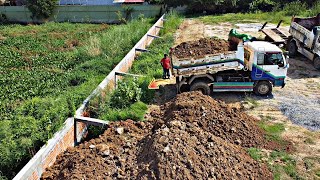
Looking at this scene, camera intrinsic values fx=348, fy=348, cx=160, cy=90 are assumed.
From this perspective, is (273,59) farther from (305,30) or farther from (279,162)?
(279,162)

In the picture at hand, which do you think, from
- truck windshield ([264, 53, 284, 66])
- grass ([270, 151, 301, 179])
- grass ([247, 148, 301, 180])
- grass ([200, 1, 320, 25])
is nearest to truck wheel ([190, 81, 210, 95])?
truck windshield ([264, 53, 284, 66])

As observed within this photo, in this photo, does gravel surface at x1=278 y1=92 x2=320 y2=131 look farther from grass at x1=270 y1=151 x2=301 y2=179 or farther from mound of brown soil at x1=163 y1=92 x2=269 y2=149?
grass at x1=270 y1=151 x2=301 y2=179

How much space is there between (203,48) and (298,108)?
201 inches

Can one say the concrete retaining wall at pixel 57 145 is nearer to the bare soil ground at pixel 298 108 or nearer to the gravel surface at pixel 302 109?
the bare soil ground at pixel 298 108

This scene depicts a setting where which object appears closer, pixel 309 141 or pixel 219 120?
pixel 309 141

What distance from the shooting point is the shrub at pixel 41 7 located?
93.9 feet

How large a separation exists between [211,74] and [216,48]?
256 cm

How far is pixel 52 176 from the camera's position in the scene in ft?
29.8

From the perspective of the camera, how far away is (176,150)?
8305mm

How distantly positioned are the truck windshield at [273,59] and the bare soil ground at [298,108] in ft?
4.64

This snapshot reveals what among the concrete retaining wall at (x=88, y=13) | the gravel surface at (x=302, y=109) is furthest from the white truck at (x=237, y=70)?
the concrete retaining wall at (x=88, y=13)

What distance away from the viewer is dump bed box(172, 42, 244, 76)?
42.5 feet

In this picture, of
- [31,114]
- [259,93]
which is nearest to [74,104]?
[31,114]

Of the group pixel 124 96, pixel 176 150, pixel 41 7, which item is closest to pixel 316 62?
pixel 124 96
